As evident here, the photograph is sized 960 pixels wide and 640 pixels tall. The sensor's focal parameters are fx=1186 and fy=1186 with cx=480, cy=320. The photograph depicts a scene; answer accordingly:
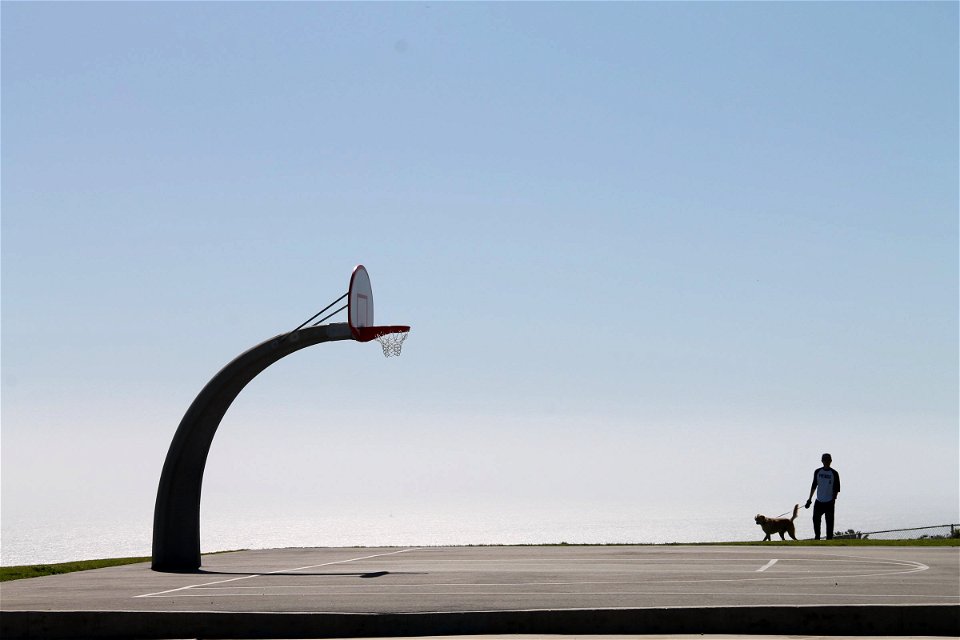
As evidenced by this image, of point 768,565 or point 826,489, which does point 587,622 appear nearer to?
point 768,565

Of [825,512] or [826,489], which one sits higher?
[826,489]

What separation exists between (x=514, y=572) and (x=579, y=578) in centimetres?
134

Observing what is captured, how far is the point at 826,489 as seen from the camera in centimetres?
2428

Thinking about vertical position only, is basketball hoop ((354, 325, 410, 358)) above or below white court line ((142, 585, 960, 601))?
above

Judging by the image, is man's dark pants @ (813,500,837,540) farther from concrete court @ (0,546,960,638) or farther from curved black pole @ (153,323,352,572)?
curved black pole @ (153,323,352,572)

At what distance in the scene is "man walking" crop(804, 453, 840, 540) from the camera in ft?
79.5

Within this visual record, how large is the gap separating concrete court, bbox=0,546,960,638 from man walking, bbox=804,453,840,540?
6.21 m

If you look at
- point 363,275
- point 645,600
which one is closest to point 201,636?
point 645,600

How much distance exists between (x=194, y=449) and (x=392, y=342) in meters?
3.91

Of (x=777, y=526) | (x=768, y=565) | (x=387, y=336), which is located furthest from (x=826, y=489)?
(x=387, y=336)

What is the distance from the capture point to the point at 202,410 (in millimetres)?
18781

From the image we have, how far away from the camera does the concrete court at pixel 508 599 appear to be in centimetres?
1141

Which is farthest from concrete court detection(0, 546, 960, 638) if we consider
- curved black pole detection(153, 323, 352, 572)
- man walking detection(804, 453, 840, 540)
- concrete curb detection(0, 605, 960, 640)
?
man walking detection(804, 453, 840, 540)

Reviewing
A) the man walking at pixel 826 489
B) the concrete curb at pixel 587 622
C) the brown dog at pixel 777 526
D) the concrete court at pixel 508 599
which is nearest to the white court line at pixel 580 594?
the concrete court at pixel 508 599
